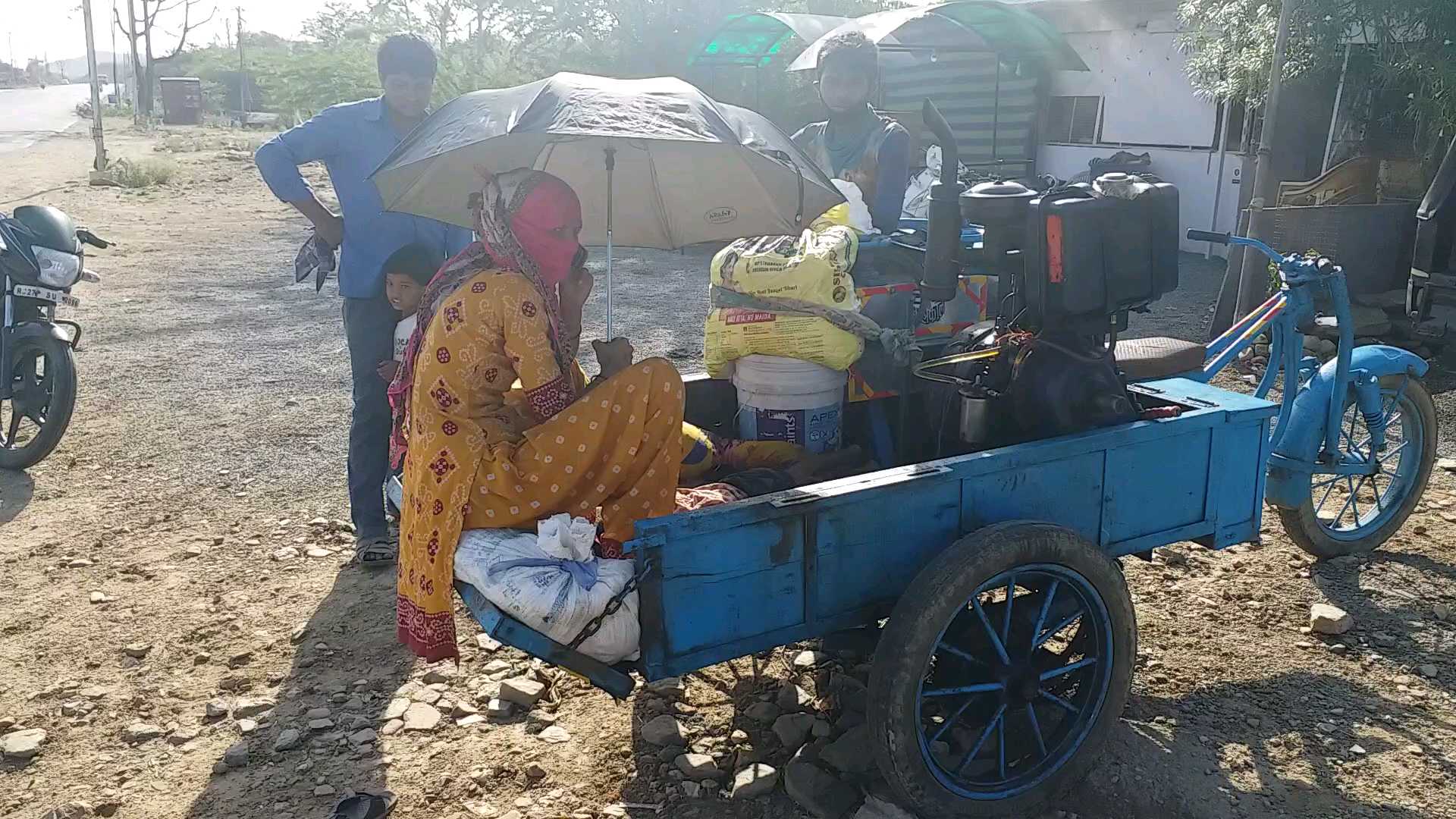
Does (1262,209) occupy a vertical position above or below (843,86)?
below

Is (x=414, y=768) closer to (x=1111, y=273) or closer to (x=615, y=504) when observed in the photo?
(x=615, y=504)

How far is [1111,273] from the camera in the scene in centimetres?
303

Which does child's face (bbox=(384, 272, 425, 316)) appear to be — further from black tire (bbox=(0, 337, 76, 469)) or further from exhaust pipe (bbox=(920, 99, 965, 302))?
black tire (bbox=(0, 337, 76, 469))

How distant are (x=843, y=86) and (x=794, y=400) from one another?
5.64 ft

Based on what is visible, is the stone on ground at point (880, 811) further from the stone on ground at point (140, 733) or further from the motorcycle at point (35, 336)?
the motorcycle at point (35, 336)

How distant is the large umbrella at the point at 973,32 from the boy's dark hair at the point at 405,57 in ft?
30.6

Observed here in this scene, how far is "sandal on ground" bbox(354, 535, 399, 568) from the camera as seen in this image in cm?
436

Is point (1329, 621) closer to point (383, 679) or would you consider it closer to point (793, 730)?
point (793, 730)

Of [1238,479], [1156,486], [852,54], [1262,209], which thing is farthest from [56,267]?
[1262,209]

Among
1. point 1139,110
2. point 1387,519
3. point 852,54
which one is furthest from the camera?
point 1139,110

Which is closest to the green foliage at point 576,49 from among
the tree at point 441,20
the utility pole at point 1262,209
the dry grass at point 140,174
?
the tree at point 441,20

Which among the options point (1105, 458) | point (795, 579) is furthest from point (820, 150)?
point (795, 579)

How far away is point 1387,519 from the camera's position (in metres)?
4.35

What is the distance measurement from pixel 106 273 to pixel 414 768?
9.83 m
